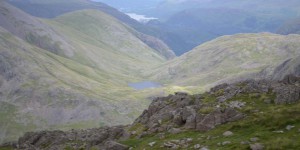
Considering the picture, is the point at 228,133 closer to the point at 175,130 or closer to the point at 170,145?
the point at 170,145

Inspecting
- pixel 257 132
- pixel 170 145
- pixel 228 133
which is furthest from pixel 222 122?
pixel 170 145

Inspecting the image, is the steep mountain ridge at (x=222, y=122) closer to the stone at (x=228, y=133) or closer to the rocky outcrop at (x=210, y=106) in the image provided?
the rocky outcrop at (x=210, y=106)

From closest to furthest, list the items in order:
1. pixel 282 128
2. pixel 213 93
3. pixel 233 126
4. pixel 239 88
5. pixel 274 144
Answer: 1. pixel 274 144
2. pixel 282 128
3. pixel 233 126
4. pixel 239 88
5. pixel 213 93

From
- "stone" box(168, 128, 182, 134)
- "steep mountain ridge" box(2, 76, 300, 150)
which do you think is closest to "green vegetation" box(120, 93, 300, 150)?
"steep mountain ridge" box(2, 76, 300, 150)

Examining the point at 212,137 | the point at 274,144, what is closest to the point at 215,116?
the point at 212,137

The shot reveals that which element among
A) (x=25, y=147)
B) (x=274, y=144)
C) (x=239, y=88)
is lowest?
(x=25, y=147)

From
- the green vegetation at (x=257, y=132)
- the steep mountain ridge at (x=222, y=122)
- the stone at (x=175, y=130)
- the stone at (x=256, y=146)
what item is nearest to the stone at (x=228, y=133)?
the steep mountain ridge at (x=222, y=122)

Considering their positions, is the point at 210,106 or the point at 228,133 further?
the point at 210,106

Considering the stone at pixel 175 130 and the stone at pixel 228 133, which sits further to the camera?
the stone at pixel 175 130

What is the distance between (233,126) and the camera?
146 ft

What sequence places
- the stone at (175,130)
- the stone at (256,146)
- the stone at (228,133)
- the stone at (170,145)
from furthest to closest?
the stone at (175,130)
the stone at (170,145)
the stone at (228,133)
the stone at (256,146)

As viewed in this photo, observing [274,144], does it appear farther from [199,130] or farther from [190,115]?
[190,115]

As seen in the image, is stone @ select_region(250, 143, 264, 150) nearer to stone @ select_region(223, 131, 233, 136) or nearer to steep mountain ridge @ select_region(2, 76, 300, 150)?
steep mountain ridge @ select_region(2, 76, 300, 150)

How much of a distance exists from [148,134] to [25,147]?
31244mm
